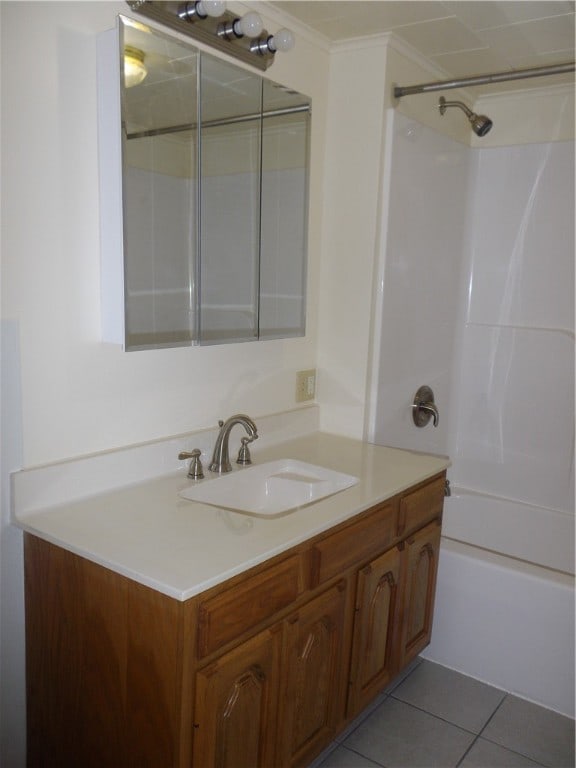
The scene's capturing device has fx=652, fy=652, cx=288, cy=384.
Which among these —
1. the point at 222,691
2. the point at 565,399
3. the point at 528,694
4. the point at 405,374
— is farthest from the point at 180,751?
the point at 565,399

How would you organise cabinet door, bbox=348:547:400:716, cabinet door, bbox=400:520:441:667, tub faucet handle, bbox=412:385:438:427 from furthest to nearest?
1. tub faucet handle, bbox=412:385:438:427
2. cabinet door, bbox=400:520:441:667
3. cabinet door, bbox=348:547:400:716

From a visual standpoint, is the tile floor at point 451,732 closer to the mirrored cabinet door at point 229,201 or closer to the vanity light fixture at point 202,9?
the mirrored cabinet door at point 229,201

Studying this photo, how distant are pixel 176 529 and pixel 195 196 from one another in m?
0.88

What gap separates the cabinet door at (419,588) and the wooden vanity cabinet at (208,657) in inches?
7.6

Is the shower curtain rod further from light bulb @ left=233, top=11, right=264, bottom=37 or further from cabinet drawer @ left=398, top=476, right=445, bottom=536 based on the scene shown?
cabinet drawer @ left=398, top=476, right=445, bottom=536

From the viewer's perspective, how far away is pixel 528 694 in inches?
87.6

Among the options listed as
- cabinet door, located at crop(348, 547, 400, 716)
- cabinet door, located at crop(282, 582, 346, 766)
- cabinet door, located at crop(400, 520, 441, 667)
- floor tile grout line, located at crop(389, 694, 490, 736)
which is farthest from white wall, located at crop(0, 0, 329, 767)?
floor tile grout line, located at crop(389, 694, 490, 736)

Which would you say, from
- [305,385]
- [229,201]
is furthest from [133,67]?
[305,385]

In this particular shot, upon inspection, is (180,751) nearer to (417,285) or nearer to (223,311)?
(223,311)

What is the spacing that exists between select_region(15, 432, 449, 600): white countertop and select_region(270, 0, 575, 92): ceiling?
1.41m

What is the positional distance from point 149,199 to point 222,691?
1.16 meters

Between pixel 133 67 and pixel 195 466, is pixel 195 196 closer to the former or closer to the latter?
pixel 133 67

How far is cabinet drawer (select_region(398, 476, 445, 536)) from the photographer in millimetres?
1980

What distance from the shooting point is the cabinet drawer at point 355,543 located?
163 cm
